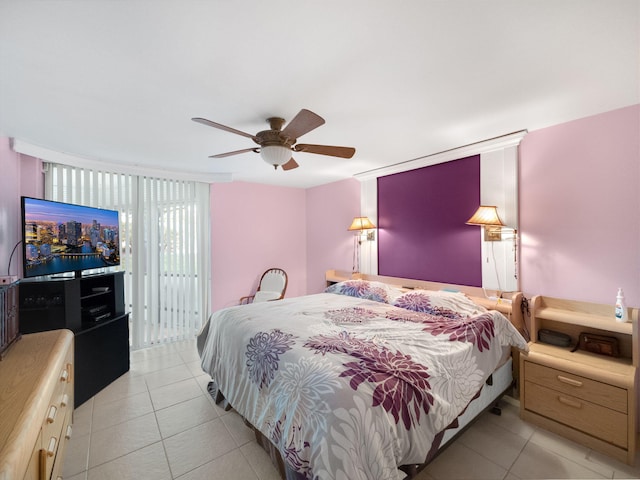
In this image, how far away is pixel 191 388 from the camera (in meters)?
2.79

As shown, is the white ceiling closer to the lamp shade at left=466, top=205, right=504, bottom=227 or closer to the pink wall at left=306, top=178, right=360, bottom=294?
the lamp shade at left=466, top=205, right=504, bottom=227

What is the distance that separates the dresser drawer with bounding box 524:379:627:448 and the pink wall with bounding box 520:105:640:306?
0.83 meters

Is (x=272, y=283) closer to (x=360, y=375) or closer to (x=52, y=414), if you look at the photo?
(x=360, y=375)

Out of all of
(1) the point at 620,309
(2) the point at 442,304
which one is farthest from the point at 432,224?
(1) the point at 620,309

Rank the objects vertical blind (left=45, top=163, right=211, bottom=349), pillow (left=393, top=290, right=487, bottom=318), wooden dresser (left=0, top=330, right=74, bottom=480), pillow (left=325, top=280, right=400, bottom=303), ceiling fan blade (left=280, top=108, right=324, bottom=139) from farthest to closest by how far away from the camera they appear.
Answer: vertical blind (left=45, top=163, right=211, bottom=349)
pillow (left=325, top=280, right=400, bottom=303)
pillow (left=393, top=290, right=487, bottom=318)
ceiling fan blade (left=280, top=108, right=324, bottom=139)
wooden dresser (left=0, top=330, right=74, bottom=480)

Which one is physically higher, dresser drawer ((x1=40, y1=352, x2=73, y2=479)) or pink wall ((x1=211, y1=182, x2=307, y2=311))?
pink wall ((x1=211, y1=182, x2=307, y2=311))

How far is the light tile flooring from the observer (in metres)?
1.75

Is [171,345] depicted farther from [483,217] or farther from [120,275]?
[483,217]

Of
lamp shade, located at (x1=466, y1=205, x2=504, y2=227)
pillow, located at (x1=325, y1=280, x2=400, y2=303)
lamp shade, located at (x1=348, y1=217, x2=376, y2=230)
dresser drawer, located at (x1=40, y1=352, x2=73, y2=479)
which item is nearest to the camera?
dresser drawer, located at (x1=40, y1=352, x2=73, y2=479)

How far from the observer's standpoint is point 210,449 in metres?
1.97

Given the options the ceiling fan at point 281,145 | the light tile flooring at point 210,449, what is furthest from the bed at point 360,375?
the ceiling fan at point 281,145

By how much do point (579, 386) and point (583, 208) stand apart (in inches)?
55.4

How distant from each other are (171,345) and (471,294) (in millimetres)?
4001

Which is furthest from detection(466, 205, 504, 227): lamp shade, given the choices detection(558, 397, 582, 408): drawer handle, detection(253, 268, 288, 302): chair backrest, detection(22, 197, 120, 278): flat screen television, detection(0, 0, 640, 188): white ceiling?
detection(22, 197, 120, 278): flat screen television
